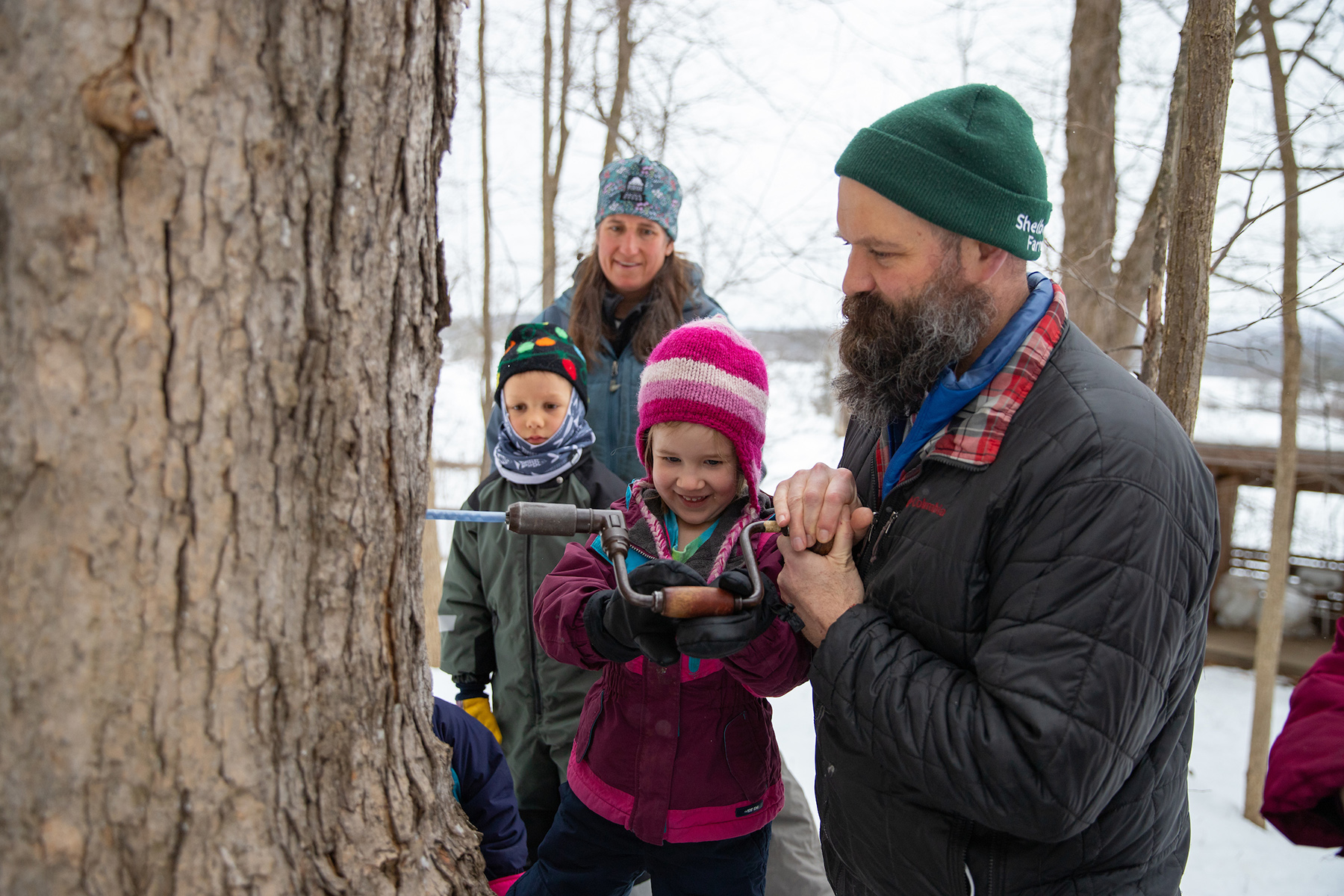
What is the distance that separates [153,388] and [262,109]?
34 cm

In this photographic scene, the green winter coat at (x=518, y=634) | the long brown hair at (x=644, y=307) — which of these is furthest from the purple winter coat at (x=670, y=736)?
the long brown hair at (x=644, y=307)

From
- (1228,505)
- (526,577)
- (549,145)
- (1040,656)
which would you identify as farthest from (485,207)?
(1228,505)

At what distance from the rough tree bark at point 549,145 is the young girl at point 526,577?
290 centimetres

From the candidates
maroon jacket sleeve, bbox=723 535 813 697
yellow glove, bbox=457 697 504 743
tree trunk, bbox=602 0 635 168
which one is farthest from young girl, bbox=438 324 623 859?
tree trunk, bbox=602 0 635 168

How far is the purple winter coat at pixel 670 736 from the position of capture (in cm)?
187

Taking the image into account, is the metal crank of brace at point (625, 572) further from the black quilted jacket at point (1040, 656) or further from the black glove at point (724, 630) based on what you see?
the black quilted jacket at point (1040, 656)

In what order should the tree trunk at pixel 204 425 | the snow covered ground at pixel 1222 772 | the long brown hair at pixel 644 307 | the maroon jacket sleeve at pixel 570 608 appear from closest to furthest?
the tree trunk at pixel 204 425, the maroon jacket sleeve at pixel 570 608, the long brown hair at pixel 644 307, the snow covered ground at pixel 1222 772

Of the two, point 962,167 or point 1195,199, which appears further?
point 1195,199

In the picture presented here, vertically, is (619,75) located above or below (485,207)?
above

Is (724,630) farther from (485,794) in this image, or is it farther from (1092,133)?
(1092,133)

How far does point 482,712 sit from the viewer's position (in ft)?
8.69

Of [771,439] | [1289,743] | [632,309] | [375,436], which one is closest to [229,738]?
[375,436]

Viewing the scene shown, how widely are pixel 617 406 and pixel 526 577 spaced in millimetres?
775

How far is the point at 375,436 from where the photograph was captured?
1103 millimetres
